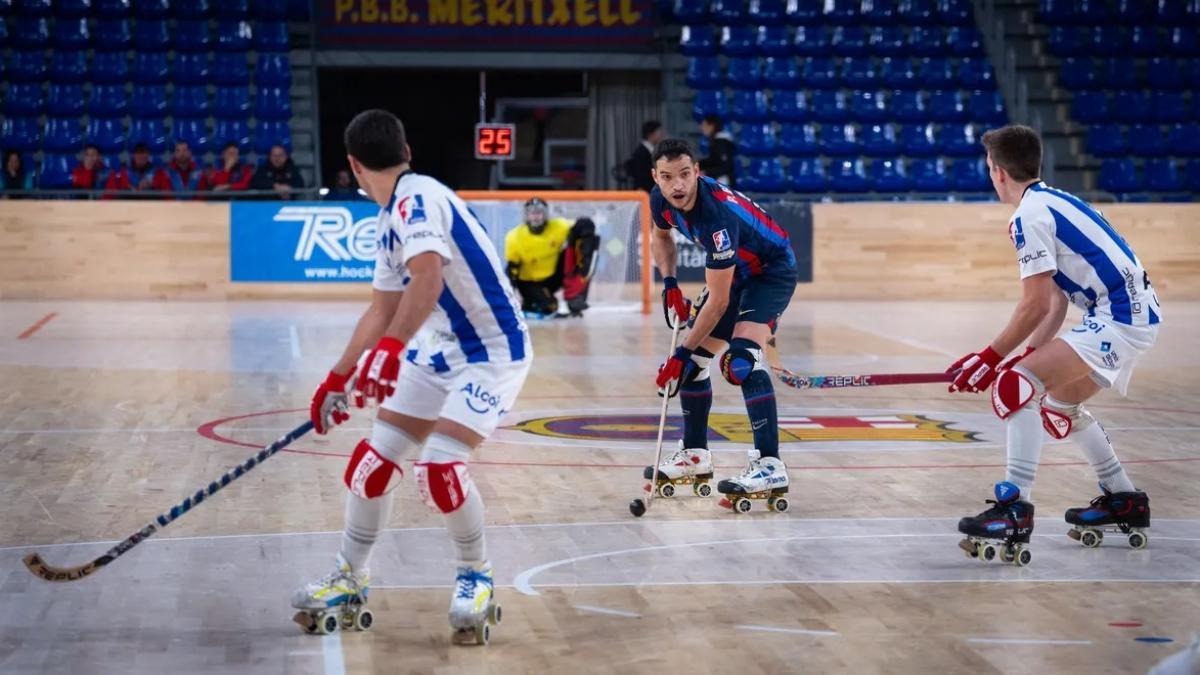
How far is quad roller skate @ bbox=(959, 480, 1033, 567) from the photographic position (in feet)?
20.1

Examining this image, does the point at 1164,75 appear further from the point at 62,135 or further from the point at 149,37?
the point at 62,135

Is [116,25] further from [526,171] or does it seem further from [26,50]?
[526,171]

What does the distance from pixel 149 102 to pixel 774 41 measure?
8.85 metres

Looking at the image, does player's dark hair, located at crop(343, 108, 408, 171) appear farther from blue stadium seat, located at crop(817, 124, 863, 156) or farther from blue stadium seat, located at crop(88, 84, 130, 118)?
blue stadium seat, located at crop(817, 124, 863, 156)

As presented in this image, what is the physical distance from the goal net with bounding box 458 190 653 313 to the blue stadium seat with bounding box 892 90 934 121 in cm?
579

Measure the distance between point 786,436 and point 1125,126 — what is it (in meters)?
15.8

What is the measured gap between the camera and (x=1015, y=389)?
609 cm

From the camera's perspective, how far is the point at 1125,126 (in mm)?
23578

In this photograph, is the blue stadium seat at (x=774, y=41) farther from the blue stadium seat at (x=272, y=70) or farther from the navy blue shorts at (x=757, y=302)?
the navy blue shorts at (x=757, y=302)

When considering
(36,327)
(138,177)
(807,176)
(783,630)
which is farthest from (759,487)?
(807,176)

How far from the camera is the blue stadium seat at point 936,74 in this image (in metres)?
23.9

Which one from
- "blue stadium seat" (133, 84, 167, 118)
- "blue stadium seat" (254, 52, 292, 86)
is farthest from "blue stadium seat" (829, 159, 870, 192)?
"blue stadium seat" (133, 84, 167, 118)

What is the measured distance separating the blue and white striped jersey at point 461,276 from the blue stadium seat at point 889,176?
18.0 meters

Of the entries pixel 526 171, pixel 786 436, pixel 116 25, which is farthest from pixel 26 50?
pixel 786 436
